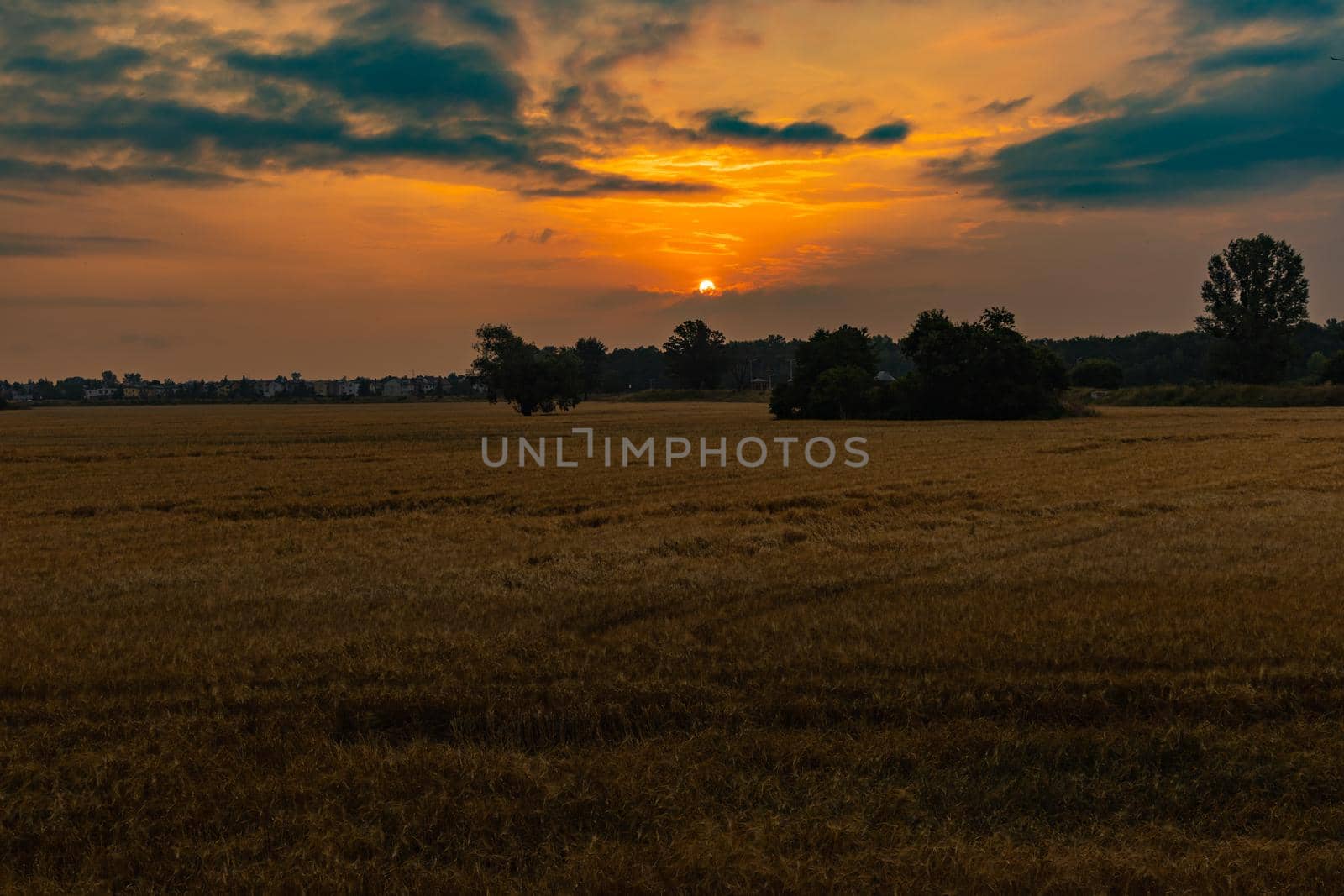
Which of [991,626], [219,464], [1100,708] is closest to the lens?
[1100,708]

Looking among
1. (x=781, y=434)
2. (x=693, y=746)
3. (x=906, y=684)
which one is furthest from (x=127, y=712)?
(x=781, y=434)

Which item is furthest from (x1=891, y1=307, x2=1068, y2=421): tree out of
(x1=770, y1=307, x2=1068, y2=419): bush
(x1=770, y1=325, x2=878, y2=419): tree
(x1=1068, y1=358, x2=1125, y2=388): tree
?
(x1=1068, y1=358, x2=1125, y2=388): tree

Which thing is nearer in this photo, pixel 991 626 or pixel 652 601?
pixel 991 626

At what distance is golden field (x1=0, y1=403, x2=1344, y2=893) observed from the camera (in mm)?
4535

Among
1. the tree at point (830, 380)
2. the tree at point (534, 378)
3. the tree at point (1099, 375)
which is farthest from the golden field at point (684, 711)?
the tree at point (1099, 375)

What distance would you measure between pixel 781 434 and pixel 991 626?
38541 mm

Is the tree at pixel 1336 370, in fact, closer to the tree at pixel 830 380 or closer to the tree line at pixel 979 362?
the tree line at pixel 979 362

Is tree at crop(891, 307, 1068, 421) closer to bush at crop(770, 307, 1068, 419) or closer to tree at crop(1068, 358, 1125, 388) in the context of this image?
bush at crop(770, 307, 1068, 419)

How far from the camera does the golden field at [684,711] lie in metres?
4.54

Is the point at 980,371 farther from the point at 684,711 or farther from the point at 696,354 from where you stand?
the point at 696,354

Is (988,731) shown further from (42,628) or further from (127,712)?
(42,628)

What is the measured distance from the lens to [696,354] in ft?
563

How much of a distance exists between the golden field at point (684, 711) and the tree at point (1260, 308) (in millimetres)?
99209

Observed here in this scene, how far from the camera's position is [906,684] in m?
6.67
